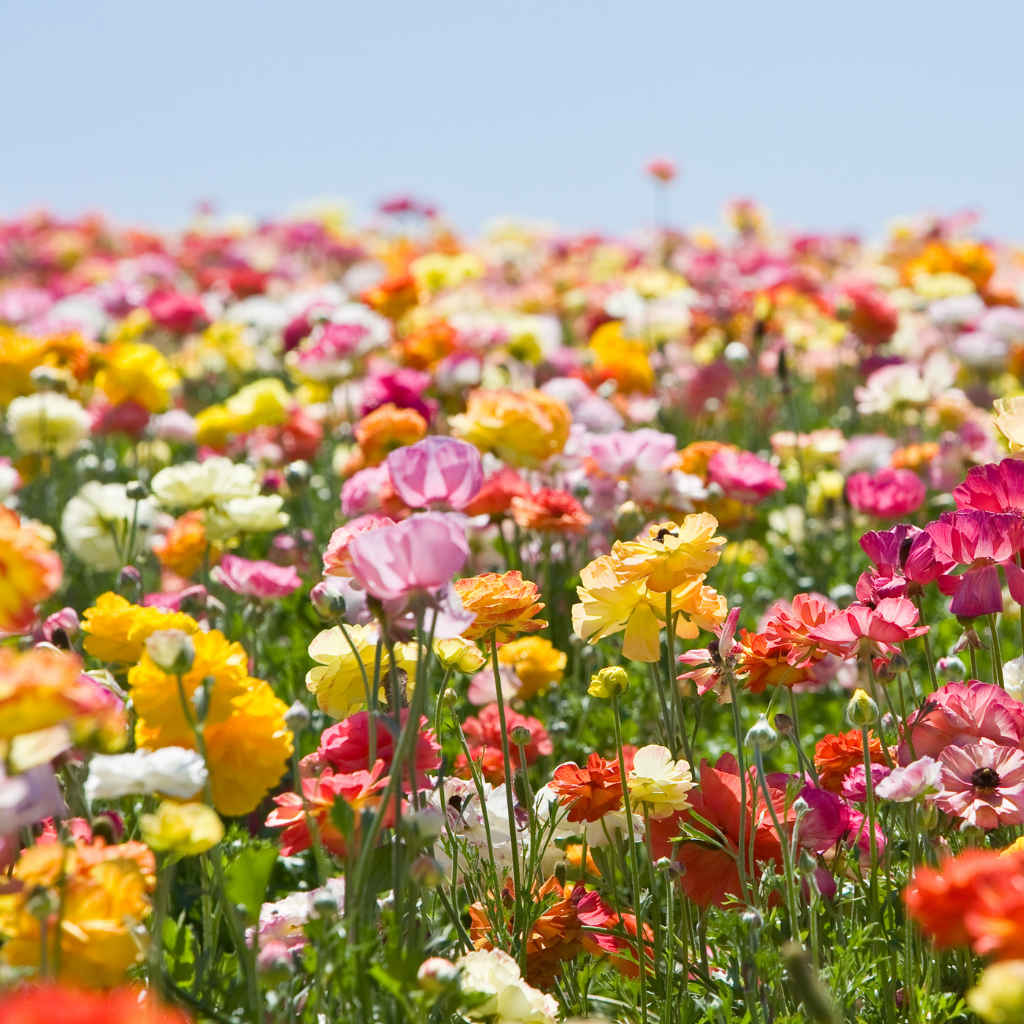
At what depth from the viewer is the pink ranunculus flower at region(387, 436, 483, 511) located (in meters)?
1.52

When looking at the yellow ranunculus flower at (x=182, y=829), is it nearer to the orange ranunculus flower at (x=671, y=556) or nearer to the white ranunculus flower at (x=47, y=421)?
the orange ranunculus flower at (x=671, y=556)

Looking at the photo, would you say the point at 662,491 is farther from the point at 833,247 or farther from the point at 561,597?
the point at 833,247

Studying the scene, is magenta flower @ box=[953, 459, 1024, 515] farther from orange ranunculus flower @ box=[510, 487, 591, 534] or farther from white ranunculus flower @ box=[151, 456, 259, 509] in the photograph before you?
white ranunculus flower @ box=[151, 456, 259, 509]

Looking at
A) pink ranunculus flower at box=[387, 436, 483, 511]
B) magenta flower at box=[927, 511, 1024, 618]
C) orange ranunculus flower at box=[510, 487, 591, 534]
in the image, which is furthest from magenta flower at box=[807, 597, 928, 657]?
orange ranunculus flower at box=[510, 487, 591, 534]

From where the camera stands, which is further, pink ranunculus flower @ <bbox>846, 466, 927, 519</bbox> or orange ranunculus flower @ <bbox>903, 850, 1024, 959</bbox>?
pink ranunculus flower @ <bbox>846, 466, 927, 519</bbox>

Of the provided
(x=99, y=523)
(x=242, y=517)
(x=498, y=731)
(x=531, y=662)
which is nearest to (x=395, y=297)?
(x=99, y=523)

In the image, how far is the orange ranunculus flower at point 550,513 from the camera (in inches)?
101

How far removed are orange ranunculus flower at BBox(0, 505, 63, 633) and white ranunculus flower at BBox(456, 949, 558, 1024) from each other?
601 millimetres

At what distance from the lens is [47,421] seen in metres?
3.36

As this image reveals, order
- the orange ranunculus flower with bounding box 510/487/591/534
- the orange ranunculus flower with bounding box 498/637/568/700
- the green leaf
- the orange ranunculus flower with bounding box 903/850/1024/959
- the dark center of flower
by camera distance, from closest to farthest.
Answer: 1. the orange ranunculus flower with bounding box 903/850/1024/959
2. the green leaf
3. the dark center of flower
4. the orange ranunculus flower with bounding box 498/637/568/700
5. the orange ranunculus flower with bounding box 510/487/591/534

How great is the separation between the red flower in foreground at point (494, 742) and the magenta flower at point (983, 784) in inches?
30.9

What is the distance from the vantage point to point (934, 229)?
28.6 ft

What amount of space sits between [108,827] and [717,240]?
9.21 meters

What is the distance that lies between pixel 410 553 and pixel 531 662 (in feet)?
3.72
